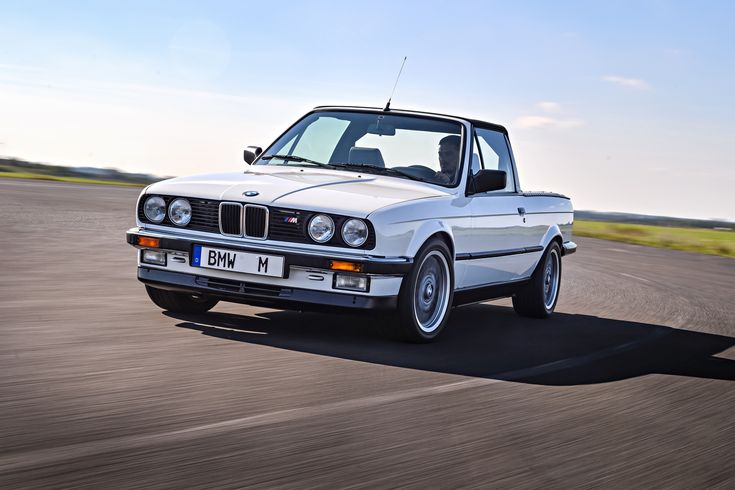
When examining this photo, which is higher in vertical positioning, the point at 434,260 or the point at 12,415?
the point at 434,260

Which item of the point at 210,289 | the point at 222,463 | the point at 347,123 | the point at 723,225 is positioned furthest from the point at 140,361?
the point at 723,225

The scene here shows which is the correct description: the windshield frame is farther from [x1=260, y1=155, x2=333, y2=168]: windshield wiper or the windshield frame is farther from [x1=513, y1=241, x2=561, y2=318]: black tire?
[x1=513, y1=241, x2=561, y2=318]: black tire

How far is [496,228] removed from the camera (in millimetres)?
8484

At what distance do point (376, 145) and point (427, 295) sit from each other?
5.34 feet

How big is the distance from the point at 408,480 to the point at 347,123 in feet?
17.6

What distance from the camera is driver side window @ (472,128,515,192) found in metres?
8.82

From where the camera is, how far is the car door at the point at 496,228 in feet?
26.6

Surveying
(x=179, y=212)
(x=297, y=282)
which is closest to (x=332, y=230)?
(x=297, y=282)

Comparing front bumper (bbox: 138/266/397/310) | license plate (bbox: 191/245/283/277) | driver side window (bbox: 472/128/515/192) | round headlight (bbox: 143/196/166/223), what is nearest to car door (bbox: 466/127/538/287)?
driver side window (bbox: 472/128/515/192)

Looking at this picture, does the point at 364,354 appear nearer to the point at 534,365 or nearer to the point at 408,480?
the point at 534,365

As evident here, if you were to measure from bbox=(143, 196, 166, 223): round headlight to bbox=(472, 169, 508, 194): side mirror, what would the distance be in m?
2.44

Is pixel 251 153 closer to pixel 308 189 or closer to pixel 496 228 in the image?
pixel 308 189

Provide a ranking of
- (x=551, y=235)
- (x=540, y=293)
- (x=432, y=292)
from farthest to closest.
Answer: (x=551, y=235) < (x=540, y=293) < (x=432, y=292)

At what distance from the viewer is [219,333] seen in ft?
22.8
